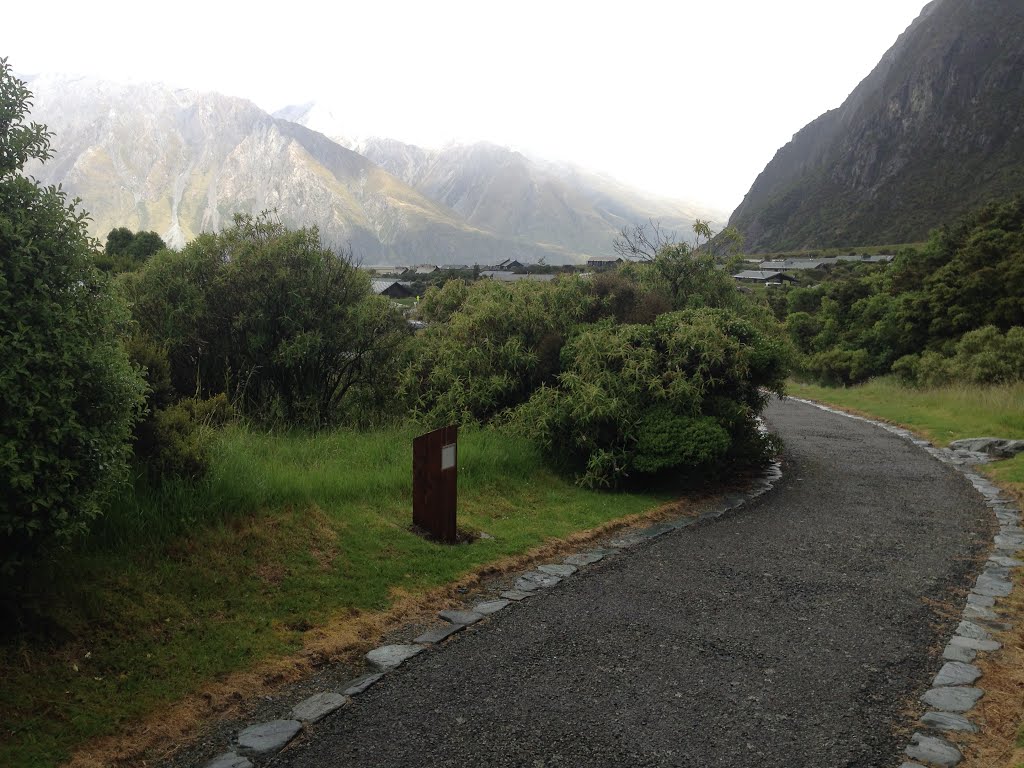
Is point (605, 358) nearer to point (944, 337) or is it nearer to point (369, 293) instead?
point (369, 293)

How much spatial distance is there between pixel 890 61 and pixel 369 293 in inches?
6512

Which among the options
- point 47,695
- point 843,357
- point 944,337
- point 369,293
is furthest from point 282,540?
point 843,357

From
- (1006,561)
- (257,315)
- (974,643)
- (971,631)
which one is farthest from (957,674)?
(257,315)

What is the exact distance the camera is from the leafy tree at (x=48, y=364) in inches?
161

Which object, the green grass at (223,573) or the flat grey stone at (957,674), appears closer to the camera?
the green grass at (223,573)

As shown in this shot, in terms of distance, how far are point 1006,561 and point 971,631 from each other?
243 cm

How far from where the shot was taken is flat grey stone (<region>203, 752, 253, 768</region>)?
12.4ft

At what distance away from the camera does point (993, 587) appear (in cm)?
675

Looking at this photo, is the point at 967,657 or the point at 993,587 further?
the point at 993,587

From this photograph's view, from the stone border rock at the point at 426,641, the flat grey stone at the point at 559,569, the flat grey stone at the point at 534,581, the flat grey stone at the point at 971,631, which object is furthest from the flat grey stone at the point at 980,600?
the flat grey stone at the point at 534,581

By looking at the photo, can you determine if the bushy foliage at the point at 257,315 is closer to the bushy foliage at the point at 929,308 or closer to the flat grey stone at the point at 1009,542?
the flat grey stone at the point at 1009,542

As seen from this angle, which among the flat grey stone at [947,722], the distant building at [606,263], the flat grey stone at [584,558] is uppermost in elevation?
the distant building at [606,263]

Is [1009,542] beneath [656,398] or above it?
beneath

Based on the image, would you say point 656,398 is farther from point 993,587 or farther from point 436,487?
point 993,587
